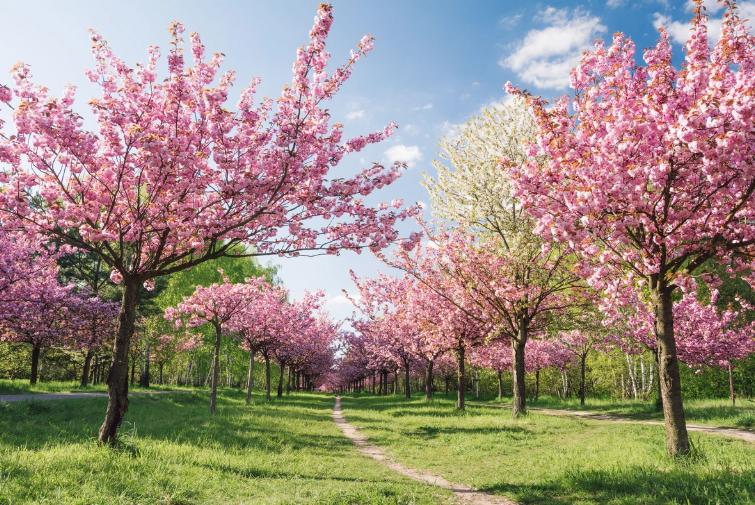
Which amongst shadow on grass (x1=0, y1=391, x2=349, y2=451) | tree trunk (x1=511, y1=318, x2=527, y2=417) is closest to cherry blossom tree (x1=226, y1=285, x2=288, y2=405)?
shadow on grass (x1=0, y1=391, x2=349, y2=451)

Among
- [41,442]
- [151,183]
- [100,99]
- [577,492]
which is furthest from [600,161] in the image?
[41,442]

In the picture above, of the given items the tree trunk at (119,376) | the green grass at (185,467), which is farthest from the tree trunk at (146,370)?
the tree trunk at (119,376)

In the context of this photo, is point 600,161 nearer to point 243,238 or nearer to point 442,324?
point 243,238

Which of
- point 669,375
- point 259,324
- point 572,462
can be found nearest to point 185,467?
point 572,462

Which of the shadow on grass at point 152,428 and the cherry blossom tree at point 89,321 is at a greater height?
the cherry blossom tree at point 89,321

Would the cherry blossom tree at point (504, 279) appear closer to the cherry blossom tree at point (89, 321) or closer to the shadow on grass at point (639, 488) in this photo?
the shadow on grass at point (639, 488)

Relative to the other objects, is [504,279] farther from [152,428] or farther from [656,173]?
[152,428]

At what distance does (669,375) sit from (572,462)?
2.74 meters

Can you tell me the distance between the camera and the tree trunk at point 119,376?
814cm

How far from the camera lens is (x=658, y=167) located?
6602mm

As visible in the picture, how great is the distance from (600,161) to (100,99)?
9634 millimetres

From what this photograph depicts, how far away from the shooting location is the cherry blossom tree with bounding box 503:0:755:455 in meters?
6.07

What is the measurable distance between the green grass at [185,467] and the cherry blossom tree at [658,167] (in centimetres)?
559

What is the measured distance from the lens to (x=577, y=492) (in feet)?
22.1
